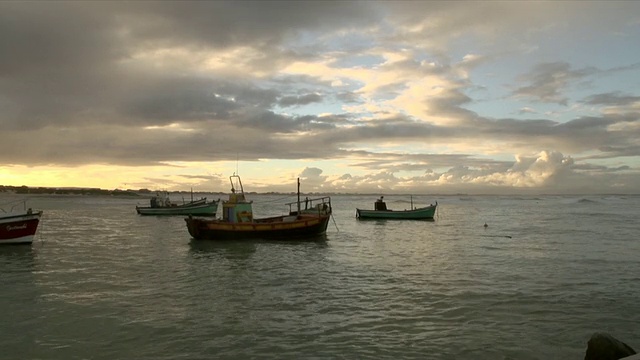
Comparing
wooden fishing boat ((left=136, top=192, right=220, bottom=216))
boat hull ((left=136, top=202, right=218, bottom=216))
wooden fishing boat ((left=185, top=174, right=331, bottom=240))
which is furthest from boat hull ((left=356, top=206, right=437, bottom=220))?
wooden fishing boat ((left=185, top=174, right=331, bottom=240))

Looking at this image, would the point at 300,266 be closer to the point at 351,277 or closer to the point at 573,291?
the point at 351,277

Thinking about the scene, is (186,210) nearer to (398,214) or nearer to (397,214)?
(397,214)

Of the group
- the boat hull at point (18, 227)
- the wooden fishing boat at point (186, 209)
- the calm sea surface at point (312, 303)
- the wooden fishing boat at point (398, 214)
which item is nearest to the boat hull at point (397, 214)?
the wooden fishing boat at point (398, 214)

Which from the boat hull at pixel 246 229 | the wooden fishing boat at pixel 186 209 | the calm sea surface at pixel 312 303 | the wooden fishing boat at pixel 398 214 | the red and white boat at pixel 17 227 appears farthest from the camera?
the wooden fishing boat at pixel 186 209

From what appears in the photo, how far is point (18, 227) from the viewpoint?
26844 mm

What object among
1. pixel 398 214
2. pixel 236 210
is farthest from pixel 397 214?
pixel 236 210

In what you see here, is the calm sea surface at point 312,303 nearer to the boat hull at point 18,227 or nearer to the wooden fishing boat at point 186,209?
the boat hull at point 18,227

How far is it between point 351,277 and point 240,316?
715cm

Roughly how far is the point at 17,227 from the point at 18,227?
0.05 meters

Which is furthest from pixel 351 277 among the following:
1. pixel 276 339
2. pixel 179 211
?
pixel 179 211

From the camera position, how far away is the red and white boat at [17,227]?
26.5 meters

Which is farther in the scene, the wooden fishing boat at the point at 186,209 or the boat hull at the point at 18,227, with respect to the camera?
the wooden fishing boat at the point at 186,209

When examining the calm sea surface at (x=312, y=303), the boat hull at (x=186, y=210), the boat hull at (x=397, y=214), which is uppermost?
the boat hull at (x=186, y=210)

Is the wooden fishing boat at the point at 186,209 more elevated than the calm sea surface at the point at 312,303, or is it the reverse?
the wooden fishing boat at the point at 186,209
